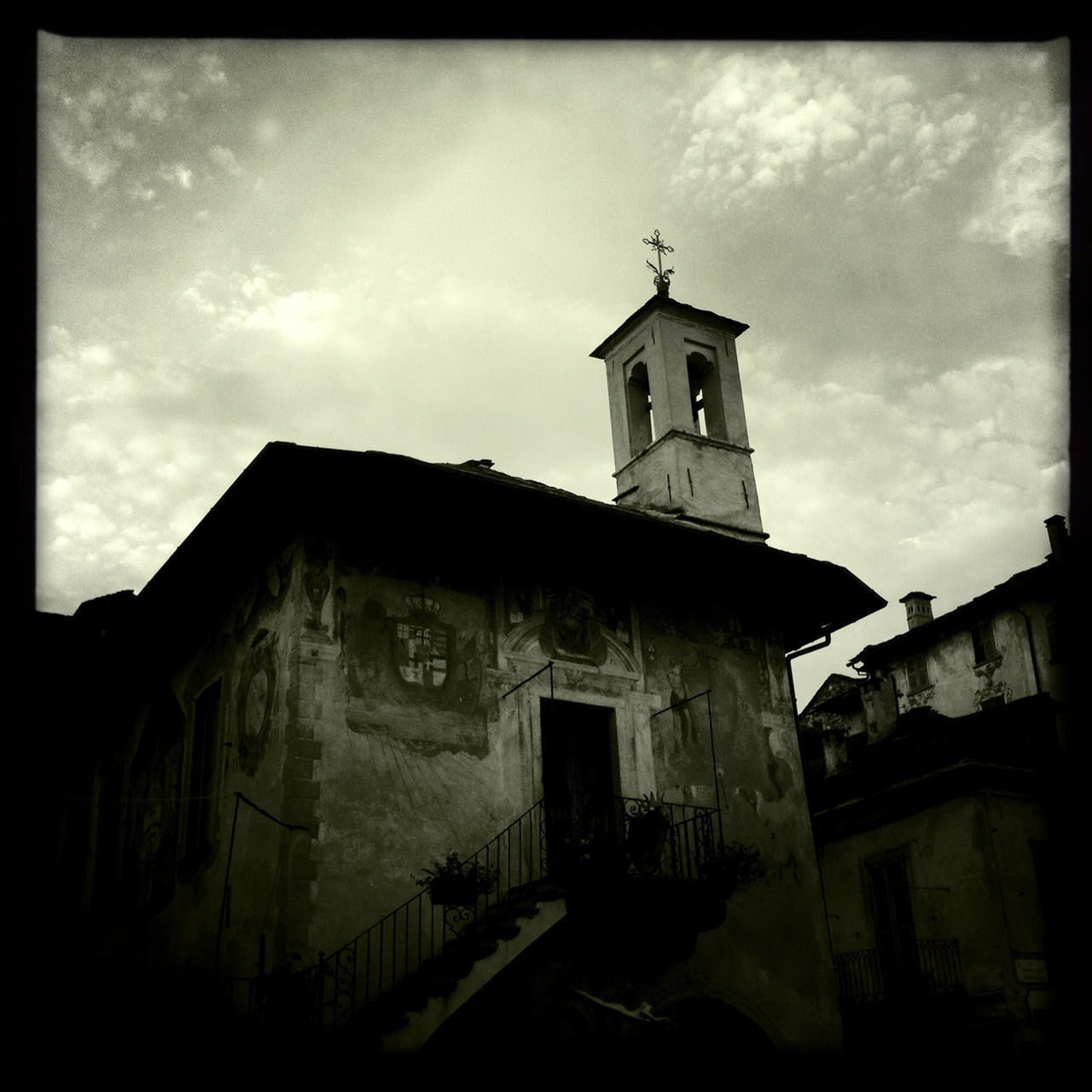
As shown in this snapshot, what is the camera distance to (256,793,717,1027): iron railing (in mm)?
9492

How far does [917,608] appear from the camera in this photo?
99.6 feet

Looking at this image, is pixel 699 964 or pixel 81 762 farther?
pixel 81 762

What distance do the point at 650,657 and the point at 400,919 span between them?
4291mm

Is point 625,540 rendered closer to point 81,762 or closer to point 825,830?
point 825,830

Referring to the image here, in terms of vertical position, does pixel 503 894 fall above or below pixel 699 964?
above

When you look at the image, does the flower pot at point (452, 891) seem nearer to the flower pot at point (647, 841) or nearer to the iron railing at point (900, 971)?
the flower pot at point (647, 841)

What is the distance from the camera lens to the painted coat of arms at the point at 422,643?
37.0 ft

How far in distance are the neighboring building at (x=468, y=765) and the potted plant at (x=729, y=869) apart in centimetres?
7

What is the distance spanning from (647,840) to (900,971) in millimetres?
8676

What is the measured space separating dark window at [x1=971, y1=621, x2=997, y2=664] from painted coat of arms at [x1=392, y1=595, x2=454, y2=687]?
17.8 meters

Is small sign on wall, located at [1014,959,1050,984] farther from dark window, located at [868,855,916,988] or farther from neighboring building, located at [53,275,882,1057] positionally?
neighboring building, located at [53,275,882,1057]

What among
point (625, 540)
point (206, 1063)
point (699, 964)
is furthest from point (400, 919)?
point (625, 540)

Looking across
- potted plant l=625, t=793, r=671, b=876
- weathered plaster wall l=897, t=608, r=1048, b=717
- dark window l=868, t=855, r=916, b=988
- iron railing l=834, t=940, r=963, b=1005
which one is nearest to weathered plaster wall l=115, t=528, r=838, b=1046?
potted plant l=625, t=793, r=671, b=876

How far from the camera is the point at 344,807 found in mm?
Result: 10320
